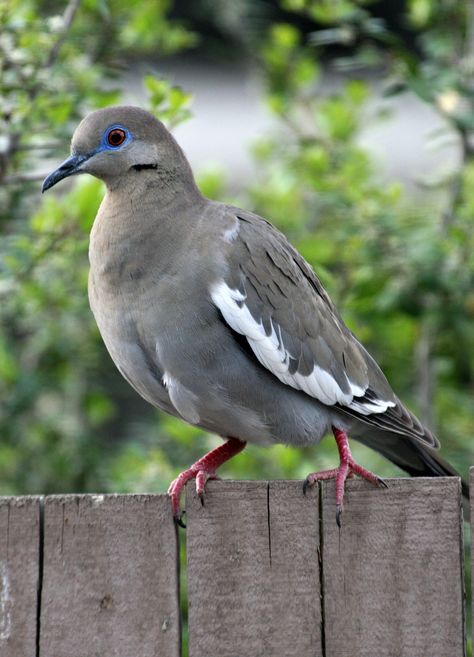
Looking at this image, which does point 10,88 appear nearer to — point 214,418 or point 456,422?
point 214,418

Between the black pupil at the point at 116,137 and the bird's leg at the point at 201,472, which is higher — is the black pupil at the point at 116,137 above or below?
above

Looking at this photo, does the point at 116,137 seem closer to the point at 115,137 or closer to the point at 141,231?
the point at 115,137

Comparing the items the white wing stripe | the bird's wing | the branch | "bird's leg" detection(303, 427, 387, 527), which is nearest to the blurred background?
the branch

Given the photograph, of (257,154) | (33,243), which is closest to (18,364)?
(33,243)

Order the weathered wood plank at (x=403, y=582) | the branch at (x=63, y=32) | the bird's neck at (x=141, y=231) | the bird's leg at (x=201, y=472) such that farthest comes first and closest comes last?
the branch at (x=63, y=32) → the bird's neck at (x=141, y=231) → the bird's leg at (x=201, y=472) → the weathered wood plank at (x=403, y=582)

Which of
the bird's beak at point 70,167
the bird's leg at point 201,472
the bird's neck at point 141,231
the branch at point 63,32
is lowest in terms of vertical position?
the bird's leg at point 201,472

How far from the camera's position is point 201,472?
258 cm

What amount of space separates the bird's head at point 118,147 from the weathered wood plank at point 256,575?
50.3 inches

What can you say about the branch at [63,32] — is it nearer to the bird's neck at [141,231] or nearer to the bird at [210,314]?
the bird at [210,314]

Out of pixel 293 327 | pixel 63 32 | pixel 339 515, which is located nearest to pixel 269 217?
pixel 63 32

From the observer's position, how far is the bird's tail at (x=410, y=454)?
3275 millimetres

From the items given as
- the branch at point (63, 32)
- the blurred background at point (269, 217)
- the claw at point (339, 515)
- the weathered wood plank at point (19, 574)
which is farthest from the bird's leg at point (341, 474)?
the branch at point (63, 32)

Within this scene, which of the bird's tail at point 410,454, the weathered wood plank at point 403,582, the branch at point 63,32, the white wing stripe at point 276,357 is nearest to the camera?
the weathered wood plank at point 403,582

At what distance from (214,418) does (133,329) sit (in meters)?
0.33
